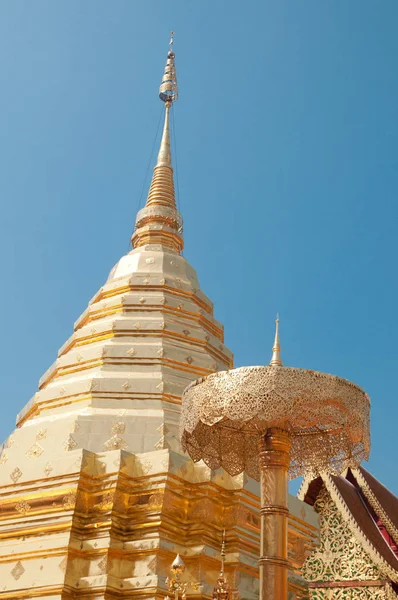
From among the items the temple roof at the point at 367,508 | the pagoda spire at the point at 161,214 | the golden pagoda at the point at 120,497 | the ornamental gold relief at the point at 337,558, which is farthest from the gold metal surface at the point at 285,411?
the pagoda spire at the point at 161,214

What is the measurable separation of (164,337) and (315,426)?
17.2 ft

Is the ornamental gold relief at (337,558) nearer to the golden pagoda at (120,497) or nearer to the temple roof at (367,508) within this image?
the temple roof at (367,508)

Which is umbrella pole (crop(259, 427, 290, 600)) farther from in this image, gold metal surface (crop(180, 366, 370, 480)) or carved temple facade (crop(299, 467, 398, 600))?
carved temple facade (crop(299, 467, 398, 600))

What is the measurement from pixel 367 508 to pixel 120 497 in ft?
18.0

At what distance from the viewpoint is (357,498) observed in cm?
1419

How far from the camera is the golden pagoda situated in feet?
31.9

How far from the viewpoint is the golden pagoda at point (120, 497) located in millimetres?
9734

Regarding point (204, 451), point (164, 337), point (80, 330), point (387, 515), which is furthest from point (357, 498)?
point (204, 451)

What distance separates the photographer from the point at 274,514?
7223 mm

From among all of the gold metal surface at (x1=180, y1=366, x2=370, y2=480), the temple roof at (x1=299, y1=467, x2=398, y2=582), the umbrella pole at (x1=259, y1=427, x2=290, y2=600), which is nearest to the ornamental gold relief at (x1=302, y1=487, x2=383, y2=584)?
the temple roof at (x1=299, y1=467, x2=398, y2=582)

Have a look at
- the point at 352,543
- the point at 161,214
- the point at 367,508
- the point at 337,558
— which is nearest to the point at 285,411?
the point at 352,543

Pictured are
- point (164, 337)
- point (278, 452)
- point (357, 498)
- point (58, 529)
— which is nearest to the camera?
point (278, 452)

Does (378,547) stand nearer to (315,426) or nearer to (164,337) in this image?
(164,337)

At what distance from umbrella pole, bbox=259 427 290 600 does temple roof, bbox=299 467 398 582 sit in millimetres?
5907
